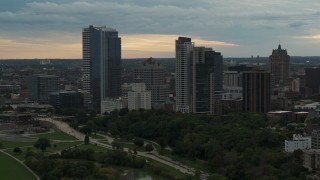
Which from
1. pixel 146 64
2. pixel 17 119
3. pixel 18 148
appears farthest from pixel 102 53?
pixel 18 148

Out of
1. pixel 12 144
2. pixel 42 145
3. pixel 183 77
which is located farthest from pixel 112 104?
pixel 42 145

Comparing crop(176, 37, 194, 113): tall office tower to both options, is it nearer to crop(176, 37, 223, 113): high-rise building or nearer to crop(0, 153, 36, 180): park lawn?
crop(176, 37, 223, 113): high-rise building

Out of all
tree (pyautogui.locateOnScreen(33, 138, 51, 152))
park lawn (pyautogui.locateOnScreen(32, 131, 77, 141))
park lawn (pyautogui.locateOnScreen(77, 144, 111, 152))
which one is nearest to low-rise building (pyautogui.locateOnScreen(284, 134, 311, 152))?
park lawn (pyautogui.locateOnScreen(77, 144, 111, 152))

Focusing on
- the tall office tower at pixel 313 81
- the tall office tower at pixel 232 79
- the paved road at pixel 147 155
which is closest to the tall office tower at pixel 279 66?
the tall office tower at pixel 313 81

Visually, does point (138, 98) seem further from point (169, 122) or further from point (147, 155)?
point (147, 155)

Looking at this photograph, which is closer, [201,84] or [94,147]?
[94,147]

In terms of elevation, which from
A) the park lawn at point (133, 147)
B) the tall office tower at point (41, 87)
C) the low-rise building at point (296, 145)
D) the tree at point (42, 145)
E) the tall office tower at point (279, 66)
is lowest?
the park lawn at point (133, 147)

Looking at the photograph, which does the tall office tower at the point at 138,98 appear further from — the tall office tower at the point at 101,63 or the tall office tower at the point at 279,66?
the tall office tower at the point at 279,66
